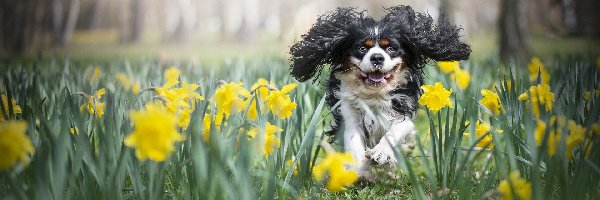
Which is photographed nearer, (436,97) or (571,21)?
(436,97)

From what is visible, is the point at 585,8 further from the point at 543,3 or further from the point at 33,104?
the point at 33,104

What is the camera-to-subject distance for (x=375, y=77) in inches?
114

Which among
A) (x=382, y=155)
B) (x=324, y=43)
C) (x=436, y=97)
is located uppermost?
(x=324, y=43)

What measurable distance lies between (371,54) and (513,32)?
269 inches

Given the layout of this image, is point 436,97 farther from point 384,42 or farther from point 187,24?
point 187,24

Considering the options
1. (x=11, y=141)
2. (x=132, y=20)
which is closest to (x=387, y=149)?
(x=11, y=141)

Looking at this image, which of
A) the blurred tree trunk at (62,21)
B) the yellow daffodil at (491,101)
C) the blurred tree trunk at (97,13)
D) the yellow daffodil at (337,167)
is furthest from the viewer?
the blurred tree trunk at (97,13)

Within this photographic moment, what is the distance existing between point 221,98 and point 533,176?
42.1 inches

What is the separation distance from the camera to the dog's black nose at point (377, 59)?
274 centimetres

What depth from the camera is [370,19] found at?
3115 millimetres

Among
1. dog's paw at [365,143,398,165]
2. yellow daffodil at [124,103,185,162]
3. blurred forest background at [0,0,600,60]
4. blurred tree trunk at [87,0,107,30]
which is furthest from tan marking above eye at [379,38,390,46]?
blurred tree trunk at [87,0,107,30]

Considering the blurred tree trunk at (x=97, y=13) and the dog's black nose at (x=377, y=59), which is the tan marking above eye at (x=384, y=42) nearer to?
Result: the dog's black nose at (x=377, y=59)

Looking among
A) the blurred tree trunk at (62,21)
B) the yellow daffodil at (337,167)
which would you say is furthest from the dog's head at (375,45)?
the blurred tree trunk at (62,21)

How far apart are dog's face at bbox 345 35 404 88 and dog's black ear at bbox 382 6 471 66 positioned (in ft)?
0.29
